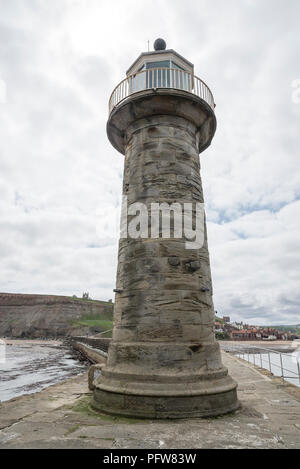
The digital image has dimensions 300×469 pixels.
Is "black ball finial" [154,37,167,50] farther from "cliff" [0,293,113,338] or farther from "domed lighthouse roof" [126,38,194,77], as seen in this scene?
"cliff" [0,293,113,338]

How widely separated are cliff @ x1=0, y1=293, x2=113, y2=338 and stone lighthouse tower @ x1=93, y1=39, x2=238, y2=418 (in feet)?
196

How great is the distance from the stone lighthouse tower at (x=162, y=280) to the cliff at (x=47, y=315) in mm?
59712

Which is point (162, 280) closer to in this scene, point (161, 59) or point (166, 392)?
point (166, 392)

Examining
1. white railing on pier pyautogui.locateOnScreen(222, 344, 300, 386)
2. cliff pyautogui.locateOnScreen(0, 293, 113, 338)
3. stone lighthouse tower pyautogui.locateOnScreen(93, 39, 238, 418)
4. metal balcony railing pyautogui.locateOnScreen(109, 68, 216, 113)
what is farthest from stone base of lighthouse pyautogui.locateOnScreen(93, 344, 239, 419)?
cliff pyautogui.locateOnScreen(0, 293, 113, 338)

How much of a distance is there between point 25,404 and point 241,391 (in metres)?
4.59

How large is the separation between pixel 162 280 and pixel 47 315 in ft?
222

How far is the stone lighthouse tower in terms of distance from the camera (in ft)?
15.7

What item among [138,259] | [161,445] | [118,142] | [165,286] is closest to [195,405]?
[161,445]

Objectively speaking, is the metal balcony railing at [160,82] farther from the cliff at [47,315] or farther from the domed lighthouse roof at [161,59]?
the cliff at [47,315]

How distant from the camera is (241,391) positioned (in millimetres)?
6812

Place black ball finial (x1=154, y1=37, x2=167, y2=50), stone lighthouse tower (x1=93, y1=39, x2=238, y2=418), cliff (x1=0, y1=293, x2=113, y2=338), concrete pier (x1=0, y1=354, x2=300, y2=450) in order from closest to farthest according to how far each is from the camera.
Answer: concrete pier (x1=0, y1=354, x2=300, y2=450) → stone lighthouse tower (x1=93, y1=39, x2=238, y2=418) → black ball finial (x1=154, y1=37, x2=167, y2=50) → cliff (x1=0, y1=293, x2=113, y2=338)

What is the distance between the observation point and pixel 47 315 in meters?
66.6

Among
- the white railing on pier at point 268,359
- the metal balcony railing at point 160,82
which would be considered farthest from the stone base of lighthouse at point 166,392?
the metal balcony railing at point 160,82

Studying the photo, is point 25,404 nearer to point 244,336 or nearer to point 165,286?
point 165,286
